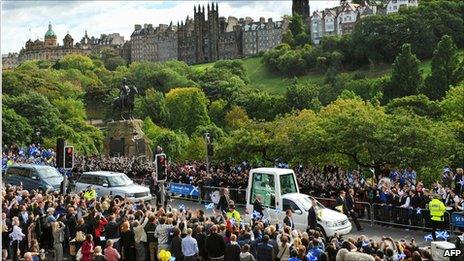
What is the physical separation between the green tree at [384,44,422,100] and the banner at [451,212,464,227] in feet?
194

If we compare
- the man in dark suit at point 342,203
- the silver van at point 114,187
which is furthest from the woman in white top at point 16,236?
the man in dark suit at point 342,203

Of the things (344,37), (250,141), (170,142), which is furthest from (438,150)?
(344,37)

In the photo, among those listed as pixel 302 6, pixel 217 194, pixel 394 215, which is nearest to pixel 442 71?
pixel 217 194

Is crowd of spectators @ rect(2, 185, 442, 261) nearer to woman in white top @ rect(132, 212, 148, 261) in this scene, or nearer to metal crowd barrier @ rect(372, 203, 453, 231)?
woman in white top @ rect(132, 212, 148, 261)

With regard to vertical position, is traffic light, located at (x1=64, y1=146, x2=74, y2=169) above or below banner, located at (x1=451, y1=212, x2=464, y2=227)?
above

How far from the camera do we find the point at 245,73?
134 m

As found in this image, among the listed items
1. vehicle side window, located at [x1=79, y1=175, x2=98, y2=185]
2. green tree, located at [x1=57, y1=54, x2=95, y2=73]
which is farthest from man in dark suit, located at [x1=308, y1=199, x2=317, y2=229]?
green tree, located at [x1=57, y1=54, x2=95, y2=73]

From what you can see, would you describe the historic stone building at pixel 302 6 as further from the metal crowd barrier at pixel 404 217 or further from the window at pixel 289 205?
the window at pixel 289 205

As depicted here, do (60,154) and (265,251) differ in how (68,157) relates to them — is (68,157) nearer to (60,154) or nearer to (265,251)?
(60,154)

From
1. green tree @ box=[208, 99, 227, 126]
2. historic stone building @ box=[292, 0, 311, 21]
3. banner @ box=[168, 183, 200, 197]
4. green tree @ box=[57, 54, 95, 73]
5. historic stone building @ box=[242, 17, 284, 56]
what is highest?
historic stone building @ box=[292, 0, 311, 21]

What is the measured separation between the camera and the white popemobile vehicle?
68.1 feet

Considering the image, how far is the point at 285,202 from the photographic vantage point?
2188 centimetres

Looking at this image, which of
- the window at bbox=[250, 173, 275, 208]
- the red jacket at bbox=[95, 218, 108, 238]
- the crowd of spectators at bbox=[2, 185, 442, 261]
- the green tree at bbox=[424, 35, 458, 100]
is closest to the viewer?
A: the crowd of spectators at bbox=[2, 185, 442, 261]

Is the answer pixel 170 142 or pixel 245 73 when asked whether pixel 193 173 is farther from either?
pixel 245 73
